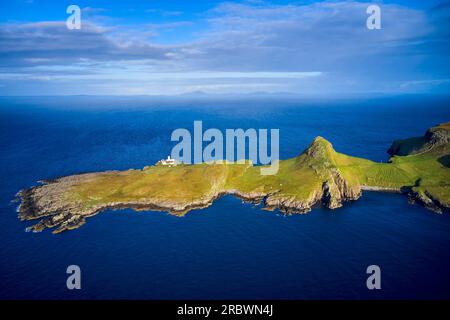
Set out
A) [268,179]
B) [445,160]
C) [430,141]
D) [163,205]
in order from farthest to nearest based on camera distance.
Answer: [430,141]
[445,160]
[268,179]
[163,205]

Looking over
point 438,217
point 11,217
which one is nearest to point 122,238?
point 11,217

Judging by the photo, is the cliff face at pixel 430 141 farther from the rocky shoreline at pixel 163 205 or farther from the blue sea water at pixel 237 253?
the rocky shoreline at pixel 163 205

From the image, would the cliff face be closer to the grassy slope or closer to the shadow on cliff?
the grassy slope

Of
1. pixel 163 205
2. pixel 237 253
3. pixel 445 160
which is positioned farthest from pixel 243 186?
pixel 445 160

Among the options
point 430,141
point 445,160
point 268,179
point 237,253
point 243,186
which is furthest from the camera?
point 430,141

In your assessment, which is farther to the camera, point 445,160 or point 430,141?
point 430,141

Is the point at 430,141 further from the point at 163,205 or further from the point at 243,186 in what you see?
the point at 163,205

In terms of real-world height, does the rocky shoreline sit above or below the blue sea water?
above

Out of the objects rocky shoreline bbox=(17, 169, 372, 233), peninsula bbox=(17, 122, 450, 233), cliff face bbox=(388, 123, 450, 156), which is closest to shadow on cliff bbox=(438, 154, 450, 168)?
peninsula bbox=(17, 122, 450, 233)
